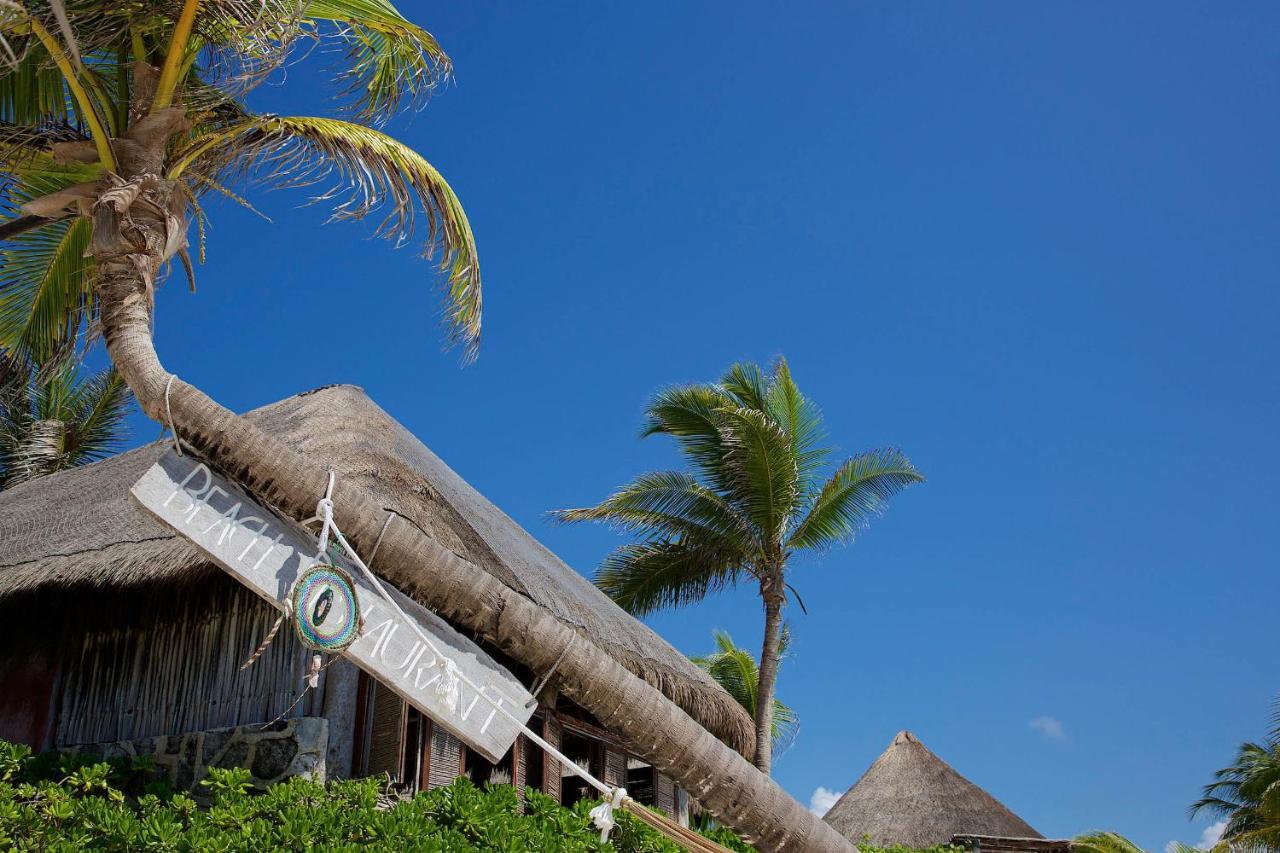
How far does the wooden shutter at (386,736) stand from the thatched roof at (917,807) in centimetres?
1263

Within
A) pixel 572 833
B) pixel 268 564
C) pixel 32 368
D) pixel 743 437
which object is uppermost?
pixel 743 437

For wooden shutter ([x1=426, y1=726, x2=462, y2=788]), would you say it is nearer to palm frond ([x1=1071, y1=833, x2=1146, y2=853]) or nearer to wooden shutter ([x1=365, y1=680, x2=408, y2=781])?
wooden shutter ([x1=365, y1=680, x2=408, y2=781])

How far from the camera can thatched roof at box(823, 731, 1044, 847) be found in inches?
714

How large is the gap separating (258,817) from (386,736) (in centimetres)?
151

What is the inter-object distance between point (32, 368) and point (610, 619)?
4.71m

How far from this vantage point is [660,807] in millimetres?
10297

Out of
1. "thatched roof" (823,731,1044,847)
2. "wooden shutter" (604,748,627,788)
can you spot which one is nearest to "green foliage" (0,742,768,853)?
"wooden shutter" (604,748,627,788)

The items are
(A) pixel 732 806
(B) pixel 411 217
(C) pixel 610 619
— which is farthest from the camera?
(C) pixel 610 619

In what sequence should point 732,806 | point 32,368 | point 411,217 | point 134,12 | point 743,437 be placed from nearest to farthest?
1. point 732,806
2. point 134,12
3. point 411,217
4. point 32,368
5. point 743,437

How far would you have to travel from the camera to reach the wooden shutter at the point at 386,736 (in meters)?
7.11

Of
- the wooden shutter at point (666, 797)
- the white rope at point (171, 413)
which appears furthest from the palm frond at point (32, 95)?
the wooden shutter at point (666, 797)

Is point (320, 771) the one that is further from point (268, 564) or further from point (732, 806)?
point (732, 806)

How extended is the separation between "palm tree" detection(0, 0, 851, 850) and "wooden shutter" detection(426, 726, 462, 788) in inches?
103

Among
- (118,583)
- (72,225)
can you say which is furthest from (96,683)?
(72,225)
